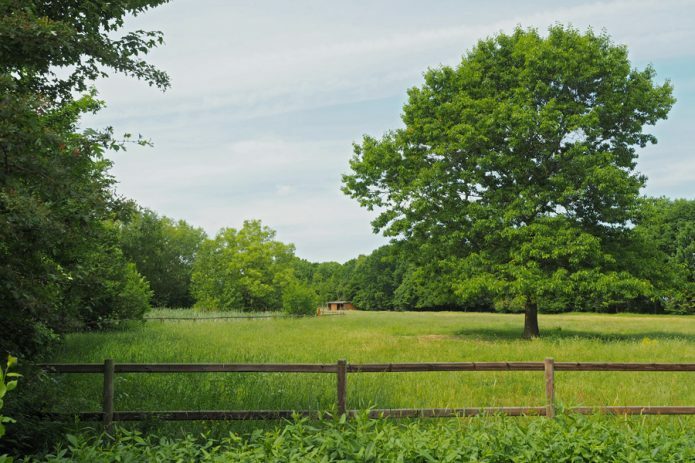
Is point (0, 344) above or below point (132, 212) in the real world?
below

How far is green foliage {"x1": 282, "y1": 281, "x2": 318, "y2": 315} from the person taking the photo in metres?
51.3

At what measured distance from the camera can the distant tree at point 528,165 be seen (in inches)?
925

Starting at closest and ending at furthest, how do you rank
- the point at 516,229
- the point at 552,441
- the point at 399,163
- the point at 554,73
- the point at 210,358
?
the point at 552,441 → the point at 210,358 → the point at 516,229 → the point at 554,73 → the point at 399,163

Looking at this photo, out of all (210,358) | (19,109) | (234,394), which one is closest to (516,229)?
(210,358)

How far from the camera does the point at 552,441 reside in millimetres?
6293

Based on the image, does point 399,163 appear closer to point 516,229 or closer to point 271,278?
point 516,229

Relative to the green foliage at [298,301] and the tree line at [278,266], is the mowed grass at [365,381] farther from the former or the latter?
the green foliage at [298,301]

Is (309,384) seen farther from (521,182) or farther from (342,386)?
(521,182)

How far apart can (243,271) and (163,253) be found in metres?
14.0

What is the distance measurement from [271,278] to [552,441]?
63550 millimetres

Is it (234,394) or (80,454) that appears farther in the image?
(234,394)

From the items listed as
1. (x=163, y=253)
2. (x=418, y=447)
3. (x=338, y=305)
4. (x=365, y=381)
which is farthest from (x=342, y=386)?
(x=338, y=305)

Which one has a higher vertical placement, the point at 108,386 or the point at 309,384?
the point at 108,386

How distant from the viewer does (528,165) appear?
24859mm
